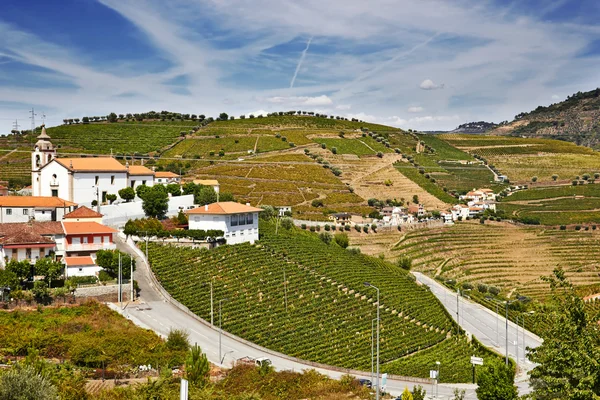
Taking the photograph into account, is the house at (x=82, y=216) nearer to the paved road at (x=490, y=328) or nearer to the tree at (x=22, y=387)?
the tree at (x=22, y=387)

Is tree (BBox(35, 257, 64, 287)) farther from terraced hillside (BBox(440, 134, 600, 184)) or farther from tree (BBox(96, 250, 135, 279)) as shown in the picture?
terraced hillside (BBox(440, 134, 600, 184))

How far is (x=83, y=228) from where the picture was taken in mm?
48656

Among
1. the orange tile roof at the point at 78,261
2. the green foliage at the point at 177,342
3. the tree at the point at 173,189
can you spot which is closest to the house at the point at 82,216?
the orange tile roof at the point at 78,261

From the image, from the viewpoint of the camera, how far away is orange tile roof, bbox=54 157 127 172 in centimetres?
6106

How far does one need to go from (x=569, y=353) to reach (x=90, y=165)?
178 ft

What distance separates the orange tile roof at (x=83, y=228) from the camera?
47969 millimetres

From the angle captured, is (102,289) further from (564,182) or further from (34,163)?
(564,182)

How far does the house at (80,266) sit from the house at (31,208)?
783cm

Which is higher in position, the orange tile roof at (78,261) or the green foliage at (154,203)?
the green foliage at (154,203)

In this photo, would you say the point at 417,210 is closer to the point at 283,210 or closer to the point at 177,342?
the point at 283,210

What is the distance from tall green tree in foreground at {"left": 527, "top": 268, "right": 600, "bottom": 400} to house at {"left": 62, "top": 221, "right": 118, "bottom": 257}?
123 ft

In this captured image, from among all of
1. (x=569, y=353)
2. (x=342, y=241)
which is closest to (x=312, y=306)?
(x=342, y=241)

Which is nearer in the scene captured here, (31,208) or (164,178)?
(31,208)

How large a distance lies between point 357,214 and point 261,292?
163 ft
